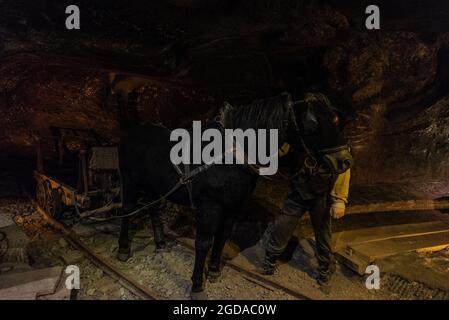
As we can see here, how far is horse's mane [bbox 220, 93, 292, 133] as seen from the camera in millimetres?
3402

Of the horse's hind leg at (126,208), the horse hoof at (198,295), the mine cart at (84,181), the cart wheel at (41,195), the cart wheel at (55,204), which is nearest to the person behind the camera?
the horse hoof at (198,295)

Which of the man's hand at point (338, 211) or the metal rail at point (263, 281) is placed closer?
the man's hand at point (338, 211)

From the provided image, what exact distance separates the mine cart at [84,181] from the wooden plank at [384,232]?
3987 millimetres

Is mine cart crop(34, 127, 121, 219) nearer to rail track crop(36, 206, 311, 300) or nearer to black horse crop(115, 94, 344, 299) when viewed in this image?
rail track crop(36, 206, 311, 300)

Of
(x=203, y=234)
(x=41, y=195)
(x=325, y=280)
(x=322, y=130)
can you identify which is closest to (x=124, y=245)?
(x=203, y=234)

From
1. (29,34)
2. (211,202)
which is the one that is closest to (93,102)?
(29,34)

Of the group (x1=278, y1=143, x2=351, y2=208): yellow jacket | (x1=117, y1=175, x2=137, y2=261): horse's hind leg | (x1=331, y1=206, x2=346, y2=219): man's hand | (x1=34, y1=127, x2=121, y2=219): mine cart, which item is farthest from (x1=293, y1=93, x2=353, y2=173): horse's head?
(x1=34, y1=127, x2=121, y2=219): mine cart

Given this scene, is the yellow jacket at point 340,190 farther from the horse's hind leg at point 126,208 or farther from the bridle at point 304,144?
the horse's hind leg at point 126,208

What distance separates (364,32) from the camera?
18.5ft

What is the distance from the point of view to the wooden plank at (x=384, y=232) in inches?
197

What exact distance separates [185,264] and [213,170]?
1.96 metres

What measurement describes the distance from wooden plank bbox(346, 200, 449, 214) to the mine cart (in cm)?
480

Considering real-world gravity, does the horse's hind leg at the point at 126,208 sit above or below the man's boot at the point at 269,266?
above

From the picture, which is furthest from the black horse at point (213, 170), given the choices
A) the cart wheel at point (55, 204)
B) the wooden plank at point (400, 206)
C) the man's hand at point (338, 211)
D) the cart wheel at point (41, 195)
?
the wooden plank at point (400, 206)
